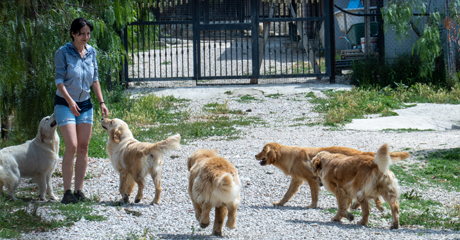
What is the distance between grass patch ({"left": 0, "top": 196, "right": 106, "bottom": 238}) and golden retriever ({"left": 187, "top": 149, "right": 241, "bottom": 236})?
1.10m

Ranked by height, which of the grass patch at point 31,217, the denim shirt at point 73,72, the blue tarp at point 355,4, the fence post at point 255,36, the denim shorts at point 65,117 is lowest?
the grass patch at point 31,217

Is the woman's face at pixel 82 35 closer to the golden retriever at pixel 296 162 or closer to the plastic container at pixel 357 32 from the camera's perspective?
the golden retriever at pixel 296 162

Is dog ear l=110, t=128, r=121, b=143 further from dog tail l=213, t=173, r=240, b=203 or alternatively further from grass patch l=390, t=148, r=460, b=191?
grass patch l=390, t=148, r=460, b=191

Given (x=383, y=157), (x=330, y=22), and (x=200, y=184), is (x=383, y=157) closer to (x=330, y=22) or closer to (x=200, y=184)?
(x=200, y=184)

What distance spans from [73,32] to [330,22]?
34.8 feet

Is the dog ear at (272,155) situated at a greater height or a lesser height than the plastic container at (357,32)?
lesser

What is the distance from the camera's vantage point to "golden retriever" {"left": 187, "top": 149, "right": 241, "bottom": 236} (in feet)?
13.4

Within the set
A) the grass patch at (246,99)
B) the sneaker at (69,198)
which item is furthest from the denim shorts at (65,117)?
the grass patch at (246,99)

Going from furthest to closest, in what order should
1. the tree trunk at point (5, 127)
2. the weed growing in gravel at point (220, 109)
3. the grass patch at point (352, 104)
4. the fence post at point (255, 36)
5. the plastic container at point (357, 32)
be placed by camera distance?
1. the plastic container at point (357, 32)
2. the fence post at point (255, 36)
3. the weed growing in gravel at point (220, 109)
4. the grass patch at point (352, 104)
5. the tree trunk at point (5, 127)

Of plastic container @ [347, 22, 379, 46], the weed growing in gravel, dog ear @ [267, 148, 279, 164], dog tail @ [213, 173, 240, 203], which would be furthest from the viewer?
plastic container @ [347, 22, 379, 46]

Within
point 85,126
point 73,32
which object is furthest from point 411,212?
point 73,32

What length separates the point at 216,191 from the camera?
4.12 m

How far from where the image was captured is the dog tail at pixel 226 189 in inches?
160

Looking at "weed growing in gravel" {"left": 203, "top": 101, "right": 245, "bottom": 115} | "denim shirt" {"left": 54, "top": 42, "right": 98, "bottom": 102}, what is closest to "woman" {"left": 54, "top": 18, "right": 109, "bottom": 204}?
"denim shirt" {"left": 54, "top": 42, "right": 98, "bottom": 102}
